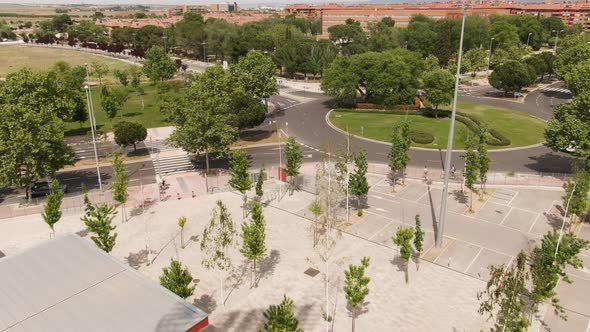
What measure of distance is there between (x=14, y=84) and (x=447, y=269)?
189ft

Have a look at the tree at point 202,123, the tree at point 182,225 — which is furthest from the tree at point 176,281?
the tree at point 202,123

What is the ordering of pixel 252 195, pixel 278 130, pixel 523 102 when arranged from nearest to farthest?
pixel 252 195 → pixel 278 130 → pixel 523 102

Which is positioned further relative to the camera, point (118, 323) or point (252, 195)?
point (252, 195)

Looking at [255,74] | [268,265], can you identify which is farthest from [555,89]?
[268,265]

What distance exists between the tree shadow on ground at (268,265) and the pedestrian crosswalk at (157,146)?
35.1 m

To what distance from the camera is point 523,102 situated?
98.3 metres

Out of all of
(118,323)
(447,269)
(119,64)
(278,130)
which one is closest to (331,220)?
(447,269)

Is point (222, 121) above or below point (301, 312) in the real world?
above

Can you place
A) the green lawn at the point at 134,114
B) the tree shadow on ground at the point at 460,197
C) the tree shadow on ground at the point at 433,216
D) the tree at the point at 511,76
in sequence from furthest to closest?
the tree at the point at 511,76 < the green lawn at the point at 134,114 < the tree shadow on ground at the point at 460,197 < the tree shadow on ground at the point at 433,216

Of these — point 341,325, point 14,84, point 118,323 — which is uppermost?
point 14,84

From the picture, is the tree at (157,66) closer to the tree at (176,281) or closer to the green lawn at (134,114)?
the green lawn at (134,114)

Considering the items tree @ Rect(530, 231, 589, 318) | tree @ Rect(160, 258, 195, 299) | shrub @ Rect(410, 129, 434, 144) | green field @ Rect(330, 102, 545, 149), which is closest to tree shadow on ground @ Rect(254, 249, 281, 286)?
tree @ Rect(160, 258, 195, 299)

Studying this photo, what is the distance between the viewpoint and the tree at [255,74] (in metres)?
79.5

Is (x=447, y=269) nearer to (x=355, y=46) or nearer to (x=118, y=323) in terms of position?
(x=118, y=323)
